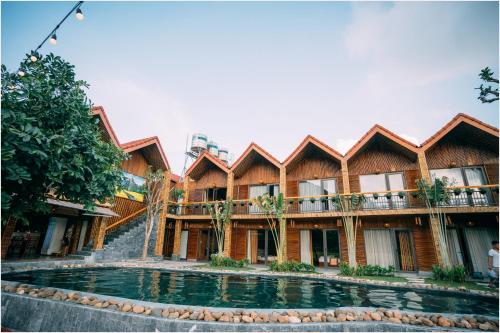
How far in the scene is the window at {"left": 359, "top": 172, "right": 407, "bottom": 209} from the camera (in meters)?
13.6

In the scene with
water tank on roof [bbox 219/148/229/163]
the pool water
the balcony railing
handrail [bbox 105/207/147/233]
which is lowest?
the pool water

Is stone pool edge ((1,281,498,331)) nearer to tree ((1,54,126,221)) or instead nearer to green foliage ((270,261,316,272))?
tree ((1,54,126,221))

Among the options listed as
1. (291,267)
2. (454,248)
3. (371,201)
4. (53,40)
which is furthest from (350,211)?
(53,40)

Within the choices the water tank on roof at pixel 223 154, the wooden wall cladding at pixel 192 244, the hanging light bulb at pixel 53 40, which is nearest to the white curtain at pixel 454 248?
the wooden wall cladding at pixel 192 244

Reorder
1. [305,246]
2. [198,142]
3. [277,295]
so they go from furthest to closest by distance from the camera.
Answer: [198,142], [305,246], [277,295]

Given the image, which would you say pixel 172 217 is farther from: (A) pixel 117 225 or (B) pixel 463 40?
(B) pixel 463 40

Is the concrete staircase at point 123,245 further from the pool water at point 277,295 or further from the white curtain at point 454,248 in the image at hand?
the white curtain at point 454,248

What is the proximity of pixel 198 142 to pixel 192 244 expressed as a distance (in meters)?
14.7

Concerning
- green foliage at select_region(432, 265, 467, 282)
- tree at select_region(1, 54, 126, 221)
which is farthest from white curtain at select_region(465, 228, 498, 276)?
tree at select_region(1, 54, 126, 221)

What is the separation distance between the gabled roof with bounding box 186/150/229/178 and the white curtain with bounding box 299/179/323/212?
18.6 feet

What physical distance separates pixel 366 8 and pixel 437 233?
10.8 meters

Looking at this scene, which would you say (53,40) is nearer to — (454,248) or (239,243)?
(239,243)

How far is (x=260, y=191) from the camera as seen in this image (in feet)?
58.9

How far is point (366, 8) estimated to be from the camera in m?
7.52
